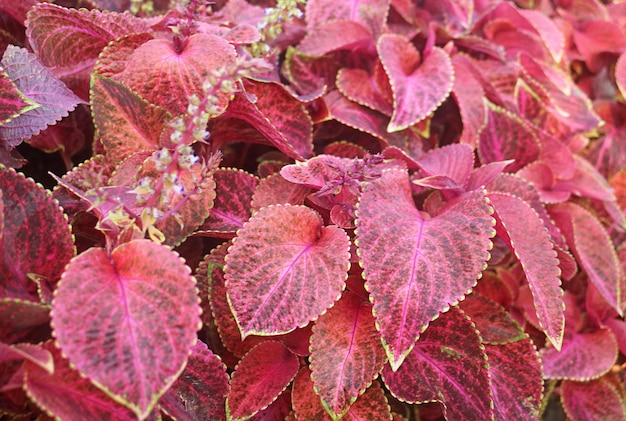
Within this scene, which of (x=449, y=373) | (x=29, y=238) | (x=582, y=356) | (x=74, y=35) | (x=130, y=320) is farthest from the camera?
(x=582, y=356)

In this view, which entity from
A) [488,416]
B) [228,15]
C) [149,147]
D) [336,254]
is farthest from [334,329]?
[228,15]

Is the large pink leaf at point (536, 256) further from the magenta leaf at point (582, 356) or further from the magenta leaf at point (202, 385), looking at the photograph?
the magenta leaf at point (202, 385)

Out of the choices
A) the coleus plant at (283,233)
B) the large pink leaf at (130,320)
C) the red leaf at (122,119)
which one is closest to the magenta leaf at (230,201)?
the coleus plant at (283,233)

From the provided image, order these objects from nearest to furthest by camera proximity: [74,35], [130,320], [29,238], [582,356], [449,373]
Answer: [130,320] → [29,238] → [449,373] → [74,35] → [582,356]

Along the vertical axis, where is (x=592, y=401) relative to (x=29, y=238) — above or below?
below

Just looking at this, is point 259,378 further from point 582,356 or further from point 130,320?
point 582,356

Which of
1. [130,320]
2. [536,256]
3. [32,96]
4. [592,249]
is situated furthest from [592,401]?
[32,96]

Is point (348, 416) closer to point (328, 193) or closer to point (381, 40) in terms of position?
point (328, 193)
